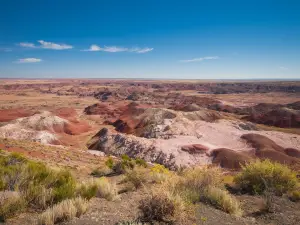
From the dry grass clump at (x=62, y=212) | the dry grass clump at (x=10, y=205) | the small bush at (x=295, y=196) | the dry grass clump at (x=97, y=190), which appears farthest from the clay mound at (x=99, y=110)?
the dry grass clump at (x=62, y=212)

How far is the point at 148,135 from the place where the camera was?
122 feet

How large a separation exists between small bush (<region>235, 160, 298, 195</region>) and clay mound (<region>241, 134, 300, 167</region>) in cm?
1786

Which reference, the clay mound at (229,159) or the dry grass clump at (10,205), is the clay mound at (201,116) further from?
the dry grass clump at (10,205)

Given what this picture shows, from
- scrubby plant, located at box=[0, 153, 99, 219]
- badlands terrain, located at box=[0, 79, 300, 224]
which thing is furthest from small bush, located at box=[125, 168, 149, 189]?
scrubby plant, located at box=[0, 153, 99, 219]

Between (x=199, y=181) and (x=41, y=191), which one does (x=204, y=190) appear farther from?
(x=41, y=191)

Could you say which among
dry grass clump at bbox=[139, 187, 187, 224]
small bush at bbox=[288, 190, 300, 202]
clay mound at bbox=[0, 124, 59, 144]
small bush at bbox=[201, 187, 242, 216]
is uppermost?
dry grass clump at bbox=[139, 187, 187, 224]

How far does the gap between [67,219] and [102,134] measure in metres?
32.9

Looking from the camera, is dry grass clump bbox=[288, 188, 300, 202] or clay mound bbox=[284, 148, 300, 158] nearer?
dry grass clump bbox=[288, 188, 300, 202]

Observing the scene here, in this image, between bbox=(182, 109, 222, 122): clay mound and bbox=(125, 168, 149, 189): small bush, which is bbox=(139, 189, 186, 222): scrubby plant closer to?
bbox=(125, 168, 149, 189): small bush

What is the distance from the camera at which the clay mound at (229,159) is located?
81.8ft

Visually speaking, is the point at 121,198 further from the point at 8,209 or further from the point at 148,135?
the point at 148,135

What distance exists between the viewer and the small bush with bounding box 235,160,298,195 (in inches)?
362

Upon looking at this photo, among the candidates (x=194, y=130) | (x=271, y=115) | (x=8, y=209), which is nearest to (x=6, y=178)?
(x=8, y=209)

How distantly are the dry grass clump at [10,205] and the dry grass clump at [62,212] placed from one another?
2.73ft
